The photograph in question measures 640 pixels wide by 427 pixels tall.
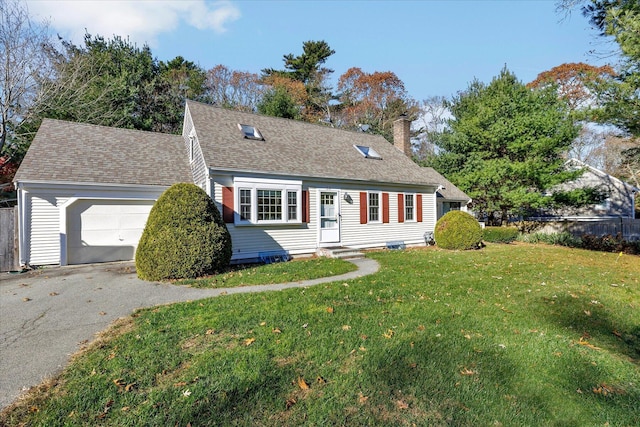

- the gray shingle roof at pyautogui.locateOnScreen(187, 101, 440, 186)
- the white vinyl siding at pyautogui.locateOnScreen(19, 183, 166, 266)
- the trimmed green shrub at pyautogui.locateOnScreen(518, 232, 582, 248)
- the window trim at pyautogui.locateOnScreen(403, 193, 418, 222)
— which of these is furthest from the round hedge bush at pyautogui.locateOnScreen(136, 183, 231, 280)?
the trimmed green shrub at pyautogui.locateOnScreen(518, 232, 582, 248)

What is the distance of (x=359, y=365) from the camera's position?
11.5 feet

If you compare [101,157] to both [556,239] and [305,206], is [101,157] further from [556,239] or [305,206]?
[556,239]

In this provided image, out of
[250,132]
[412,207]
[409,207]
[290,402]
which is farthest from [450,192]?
[290,402]

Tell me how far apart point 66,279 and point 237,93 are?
24.7 m

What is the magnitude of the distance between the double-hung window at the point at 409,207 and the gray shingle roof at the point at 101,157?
956 cm

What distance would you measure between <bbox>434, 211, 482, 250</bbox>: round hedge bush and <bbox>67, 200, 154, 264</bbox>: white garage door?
1167 centimetres

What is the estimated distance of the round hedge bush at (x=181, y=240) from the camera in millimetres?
7758

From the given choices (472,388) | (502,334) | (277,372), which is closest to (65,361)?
(277,372)

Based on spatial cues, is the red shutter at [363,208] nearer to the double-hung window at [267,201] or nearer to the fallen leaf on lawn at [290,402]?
the double-hung window at [267,201]

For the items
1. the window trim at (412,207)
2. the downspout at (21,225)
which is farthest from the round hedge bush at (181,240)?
the window trim at (412,207)

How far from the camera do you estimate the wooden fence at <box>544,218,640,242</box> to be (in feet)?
54.4

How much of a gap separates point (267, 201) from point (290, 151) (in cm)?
291

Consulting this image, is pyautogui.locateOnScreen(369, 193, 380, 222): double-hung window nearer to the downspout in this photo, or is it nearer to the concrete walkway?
the concrete walkway

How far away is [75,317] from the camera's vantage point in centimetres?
525
